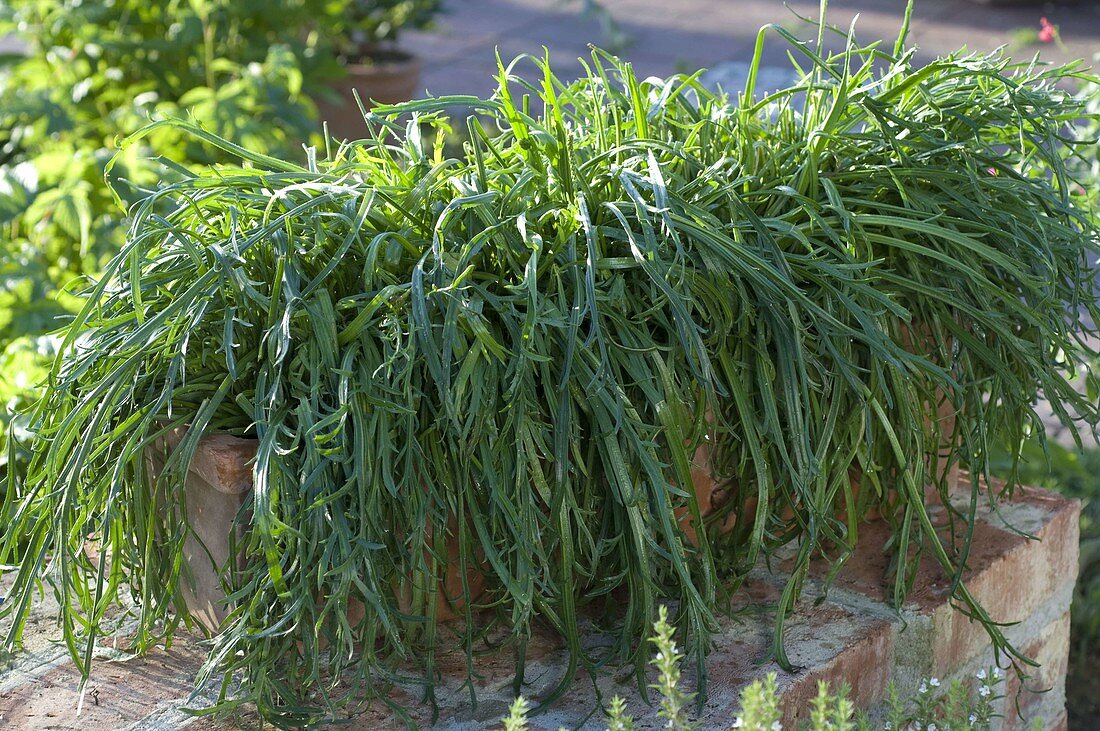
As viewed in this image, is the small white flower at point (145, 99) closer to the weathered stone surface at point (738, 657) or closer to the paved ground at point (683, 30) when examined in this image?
the weathered stone surface at point (738, 657)

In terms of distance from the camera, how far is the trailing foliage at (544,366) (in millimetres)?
1224

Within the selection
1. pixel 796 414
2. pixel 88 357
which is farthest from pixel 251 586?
pixel 796 414

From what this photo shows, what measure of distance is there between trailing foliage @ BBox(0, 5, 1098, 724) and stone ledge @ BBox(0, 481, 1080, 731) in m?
0.04

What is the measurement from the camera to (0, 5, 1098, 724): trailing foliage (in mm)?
1224

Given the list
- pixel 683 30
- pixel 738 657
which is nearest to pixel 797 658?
pixel 738 657

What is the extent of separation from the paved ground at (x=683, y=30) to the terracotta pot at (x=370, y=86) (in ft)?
3.16

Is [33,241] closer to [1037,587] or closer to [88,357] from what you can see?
[88,357]

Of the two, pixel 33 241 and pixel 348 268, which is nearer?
pixel 348 268

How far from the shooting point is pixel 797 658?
55.1 inches

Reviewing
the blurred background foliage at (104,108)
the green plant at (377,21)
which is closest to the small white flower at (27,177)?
the blurred background foliage at (104,108)

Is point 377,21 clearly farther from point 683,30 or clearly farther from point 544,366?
point 544,366

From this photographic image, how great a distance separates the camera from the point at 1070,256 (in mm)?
1571

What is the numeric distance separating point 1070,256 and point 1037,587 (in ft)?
1.51

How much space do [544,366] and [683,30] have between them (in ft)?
19.4
